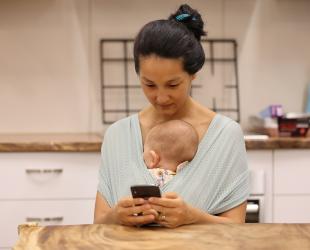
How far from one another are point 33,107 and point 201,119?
151 cm

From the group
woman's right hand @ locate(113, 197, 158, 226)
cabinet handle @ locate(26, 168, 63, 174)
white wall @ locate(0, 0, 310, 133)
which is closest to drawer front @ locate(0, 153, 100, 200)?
cabinet handle @ locate(26, 168, 63, 174)

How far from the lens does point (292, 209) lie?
93.3 inches

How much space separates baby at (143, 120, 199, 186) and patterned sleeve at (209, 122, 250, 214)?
0.35ft

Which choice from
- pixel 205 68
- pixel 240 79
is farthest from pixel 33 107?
pixel 240 79

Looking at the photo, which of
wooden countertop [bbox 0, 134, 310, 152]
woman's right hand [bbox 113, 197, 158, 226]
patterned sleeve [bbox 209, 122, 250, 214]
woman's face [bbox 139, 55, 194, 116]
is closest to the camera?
woman's right hand [bbox 113, 197, 158, 226]

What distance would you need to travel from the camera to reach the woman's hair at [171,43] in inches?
51.9

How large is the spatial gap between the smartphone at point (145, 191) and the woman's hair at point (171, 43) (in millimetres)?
375

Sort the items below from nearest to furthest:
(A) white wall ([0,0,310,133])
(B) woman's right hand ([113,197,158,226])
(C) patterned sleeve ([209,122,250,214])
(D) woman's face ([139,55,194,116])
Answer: (B) woman's right hand ([113,197,158,226]), (D) woman's face ([139,55,194,116]), (C) patterned sleeve ([209,122,250,214]), (A) white wall ([0,0,310,133])

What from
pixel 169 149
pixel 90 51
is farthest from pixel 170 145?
pixel 90 51

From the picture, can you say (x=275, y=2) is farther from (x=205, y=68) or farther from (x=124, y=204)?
(x=124, y=204)

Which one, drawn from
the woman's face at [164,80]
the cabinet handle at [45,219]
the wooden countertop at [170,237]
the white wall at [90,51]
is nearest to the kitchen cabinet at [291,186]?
the white wall at [90,51]

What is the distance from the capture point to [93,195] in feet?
7.67

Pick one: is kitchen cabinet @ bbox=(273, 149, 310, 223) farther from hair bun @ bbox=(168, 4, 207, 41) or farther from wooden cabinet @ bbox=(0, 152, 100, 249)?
hair bun @ bbox=(168, 4, 207, 41)

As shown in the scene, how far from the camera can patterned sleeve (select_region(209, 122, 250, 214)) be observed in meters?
1.41
